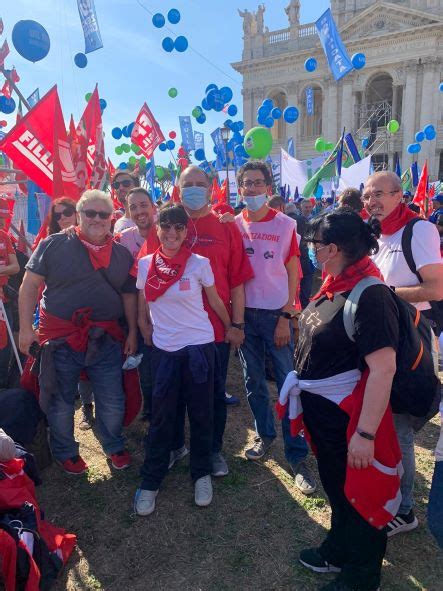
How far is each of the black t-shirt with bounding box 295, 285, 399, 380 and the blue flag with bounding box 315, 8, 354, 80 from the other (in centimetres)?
928

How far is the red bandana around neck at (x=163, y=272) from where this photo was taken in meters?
2.58

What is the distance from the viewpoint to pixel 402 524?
96.6 inches

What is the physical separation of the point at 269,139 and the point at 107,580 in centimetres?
934

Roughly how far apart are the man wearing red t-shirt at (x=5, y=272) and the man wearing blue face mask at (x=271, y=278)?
2.14 metres

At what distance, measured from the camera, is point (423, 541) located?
2.41 meters

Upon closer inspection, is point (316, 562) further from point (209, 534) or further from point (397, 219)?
point (397, 219)

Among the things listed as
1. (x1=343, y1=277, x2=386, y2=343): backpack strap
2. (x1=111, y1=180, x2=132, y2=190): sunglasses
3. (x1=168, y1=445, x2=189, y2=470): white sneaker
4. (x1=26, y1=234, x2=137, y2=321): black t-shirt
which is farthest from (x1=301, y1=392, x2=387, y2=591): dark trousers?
(x1=111, y1=180, x2=132, y2=190): sunglasses

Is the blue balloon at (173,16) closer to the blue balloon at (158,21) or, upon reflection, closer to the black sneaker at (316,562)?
the blue balloon at (158,21)

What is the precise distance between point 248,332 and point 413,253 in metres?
1.27

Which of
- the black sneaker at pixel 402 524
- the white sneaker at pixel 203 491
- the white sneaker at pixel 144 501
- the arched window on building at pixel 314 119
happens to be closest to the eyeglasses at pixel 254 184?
the white sneaker at pixel 203 491

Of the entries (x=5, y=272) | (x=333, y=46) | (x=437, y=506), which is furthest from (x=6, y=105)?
(x=437, y=506)

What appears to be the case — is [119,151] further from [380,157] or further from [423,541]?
[423,541]

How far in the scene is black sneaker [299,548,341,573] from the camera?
2213 mm

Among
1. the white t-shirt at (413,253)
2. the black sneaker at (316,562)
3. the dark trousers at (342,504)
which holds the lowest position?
the black sneaker at (316,562)
